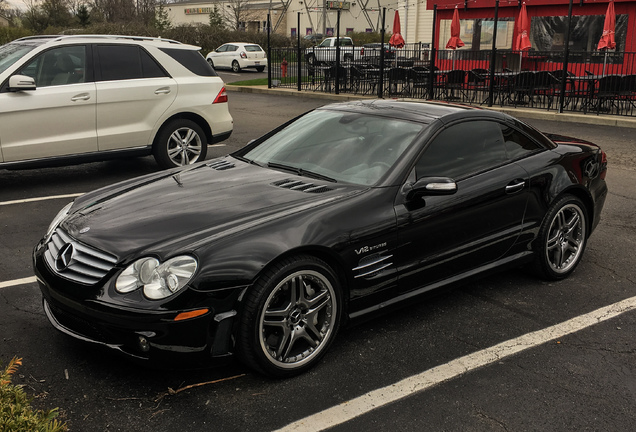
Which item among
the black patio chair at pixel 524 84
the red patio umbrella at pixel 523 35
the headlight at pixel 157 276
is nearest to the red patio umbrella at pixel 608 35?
the black patio chair at pixel 524 84

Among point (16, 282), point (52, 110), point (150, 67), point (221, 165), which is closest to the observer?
point (221, 165)

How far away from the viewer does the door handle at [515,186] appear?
453cm

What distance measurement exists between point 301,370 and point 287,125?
2290mm

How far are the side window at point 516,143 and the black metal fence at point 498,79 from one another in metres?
11.0

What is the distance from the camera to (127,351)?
10.5 feet

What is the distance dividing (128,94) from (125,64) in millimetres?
448

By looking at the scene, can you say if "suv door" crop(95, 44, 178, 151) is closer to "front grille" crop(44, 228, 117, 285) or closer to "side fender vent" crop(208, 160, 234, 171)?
"side fender vent" crop(208, 160, 234, 171)

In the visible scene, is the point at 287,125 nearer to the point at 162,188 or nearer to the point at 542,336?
the point at 162,188

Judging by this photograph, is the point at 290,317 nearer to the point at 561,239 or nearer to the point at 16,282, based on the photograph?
the point at 16,282

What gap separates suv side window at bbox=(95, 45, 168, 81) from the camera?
8094 millimetres

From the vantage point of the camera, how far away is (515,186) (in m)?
4.57

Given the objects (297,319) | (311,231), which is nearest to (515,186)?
(311,231)

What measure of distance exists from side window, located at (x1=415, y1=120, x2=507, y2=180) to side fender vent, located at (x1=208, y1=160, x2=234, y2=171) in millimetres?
1406

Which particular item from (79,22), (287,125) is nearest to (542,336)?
(287,125)
